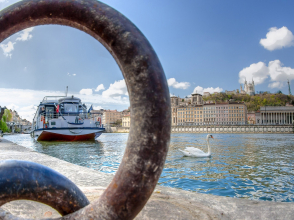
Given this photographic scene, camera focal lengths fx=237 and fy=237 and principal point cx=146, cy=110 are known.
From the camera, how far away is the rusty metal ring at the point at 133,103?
1062 millimetres

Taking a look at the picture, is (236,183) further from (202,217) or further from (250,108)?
(250,108)

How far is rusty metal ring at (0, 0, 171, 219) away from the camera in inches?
41.8

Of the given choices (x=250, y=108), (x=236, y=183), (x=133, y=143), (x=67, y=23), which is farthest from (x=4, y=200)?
(x=250, y=108)

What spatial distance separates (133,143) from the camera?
1.09 m

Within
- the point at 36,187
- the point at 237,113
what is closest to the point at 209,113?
the point at 237,113

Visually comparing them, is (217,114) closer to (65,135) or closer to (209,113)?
(209,113)

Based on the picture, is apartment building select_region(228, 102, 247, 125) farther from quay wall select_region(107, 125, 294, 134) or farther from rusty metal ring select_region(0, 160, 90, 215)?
rusty metal ring select_region(0, 160, 90, 215)

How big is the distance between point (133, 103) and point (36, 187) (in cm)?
73

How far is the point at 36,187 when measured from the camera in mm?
1299

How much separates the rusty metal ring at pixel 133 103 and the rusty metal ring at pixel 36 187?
144 millimetres

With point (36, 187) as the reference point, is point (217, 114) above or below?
above

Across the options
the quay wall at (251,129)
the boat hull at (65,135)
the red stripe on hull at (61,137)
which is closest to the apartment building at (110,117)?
the quay wall at (251,129)

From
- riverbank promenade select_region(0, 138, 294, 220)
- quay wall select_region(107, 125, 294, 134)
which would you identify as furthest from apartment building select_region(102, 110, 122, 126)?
riverbank promenade select_region(0, 138, 294, 220)

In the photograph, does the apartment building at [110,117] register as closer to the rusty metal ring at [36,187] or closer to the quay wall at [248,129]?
the quay wall at [248,129]
